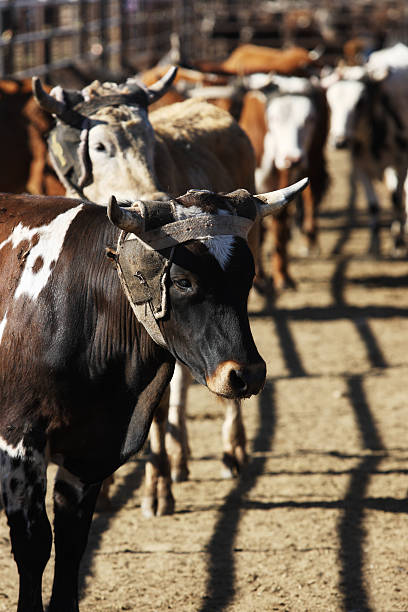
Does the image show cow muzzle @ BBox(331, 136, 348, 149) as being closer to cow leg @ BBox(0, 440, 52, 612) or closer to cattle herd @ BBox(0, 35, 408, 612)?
cattle herd @ BBox(0, 35, 408, 612)

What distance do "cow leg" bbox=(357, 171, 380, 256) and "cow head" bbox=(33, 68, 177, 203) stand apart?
5.64 meters

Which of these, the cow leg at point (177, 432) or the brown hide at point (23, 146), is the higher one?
the brown hide at point (23, 146)

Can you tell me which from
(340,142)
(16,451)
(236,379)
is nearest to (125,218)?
(236,379)

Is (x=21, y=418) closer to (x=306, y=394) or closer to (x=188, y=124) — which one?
(x=188, y=124)

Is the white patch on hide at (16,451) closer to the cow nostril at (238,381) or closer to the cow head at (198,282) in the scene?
the cow head at (198,282)

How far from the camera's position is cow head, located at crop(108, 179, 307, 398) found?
2590 millimetres

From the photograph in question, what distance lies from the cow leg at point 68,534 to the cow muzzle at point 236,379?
0.71 m

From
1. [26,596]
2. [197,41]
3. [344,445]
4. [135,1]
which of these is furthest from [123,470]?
[197,41]

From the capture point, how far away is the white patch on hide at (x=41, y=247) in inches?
111

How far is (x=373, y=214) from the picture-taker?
9.87 meters

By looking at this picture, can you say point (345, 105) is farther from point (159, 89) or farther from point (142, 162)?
point (142, 162)

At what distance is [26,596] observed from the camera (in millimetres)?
2832

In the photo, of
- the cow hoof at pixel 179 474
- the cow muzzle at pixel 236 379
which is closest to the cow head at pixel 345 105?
the cow hoof at pixel 179 474

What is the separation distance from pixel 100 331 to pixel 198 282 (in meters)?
0.41
